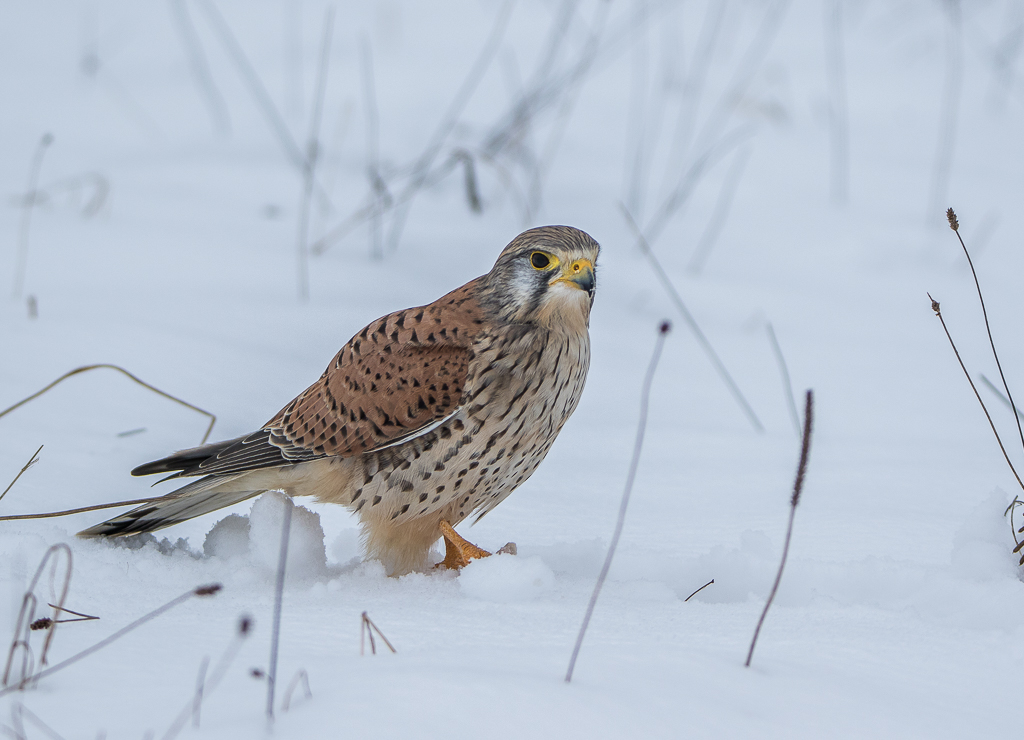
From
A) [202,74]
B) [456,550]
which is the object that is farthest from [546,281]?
[202,74]

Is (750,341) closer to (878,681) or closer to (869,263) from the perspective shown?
(869,263)

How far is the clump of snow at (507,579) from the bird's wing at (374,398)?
1.24 ft

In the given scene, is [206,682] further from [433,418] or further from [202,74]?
[202,74]

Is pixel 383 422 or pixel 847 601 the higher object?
pixel 383 422

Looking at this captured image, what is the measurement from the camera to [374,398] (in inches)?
87.0

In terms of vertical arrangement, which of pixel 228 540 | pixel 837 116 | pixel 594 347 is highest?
pixel 837 116

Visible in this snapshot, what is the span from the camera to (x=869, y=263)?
484 cm

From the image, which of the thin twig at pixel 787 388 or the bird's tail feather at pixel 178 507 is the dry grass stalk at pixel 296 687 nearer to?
the bird's tail feather at pixel 178 507

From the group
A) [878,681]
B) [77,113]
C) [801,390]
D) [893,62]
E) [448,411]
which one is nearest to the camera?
[878,681]

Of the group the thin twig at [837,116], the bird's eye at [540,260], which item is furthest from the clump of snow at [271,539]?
the thin twig at [837,116]

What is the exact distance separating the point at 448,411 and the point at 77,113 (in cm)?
465

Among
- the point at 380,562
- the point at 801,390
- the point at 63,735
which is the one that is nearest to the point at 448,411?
the point at 380,562

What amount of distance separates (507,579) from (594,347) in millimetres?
2200

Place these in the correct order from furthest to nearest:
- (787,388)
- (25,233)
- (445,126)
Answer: (445,126) < (25,233) < (787,388)
